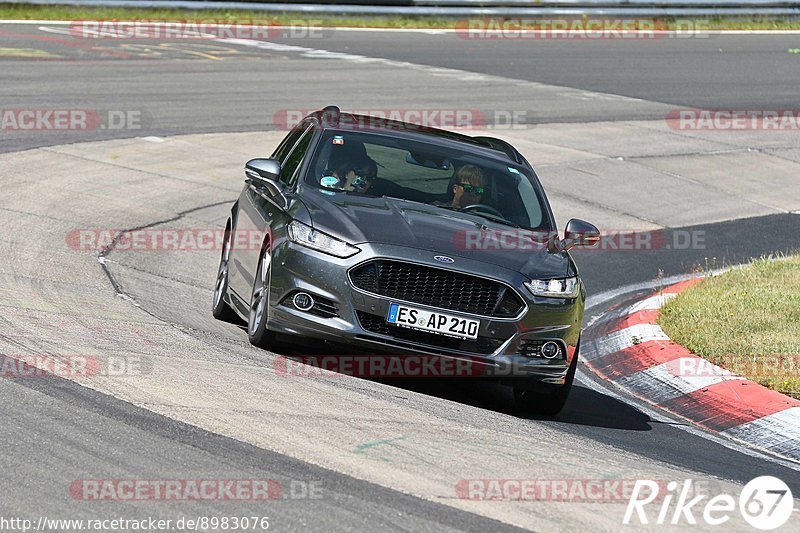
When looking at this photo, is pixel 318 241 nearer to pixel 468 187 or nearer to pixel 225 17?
pixel 468 187

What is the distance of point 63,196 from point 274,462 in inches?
338

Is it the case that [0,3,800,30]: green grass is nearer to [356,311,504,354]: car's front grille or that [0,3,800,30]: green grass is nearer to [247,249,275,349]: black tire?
[247,249,275,349]: black tire

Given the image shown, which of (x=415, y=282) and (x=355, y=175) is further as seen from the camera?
(x=355, y=175)

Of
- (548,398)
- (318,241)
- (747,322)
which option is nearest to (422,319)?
(318,241)

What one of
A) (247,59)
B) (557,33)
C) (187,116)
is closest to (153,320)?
(187,116)

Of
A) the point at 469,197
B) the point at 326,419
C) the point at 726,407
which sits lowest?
the point at 726,407

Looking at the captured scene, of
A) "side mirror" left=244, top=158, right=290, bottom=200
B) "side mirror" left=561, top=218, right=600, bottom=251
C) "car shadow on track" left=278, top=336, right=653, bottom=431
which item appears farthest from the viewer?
"side mirror" left=244, top=158, right=290, bottom=200

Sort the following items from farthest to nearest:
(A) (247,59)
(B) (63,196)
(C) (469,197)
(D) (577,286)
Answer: (A) (247,59), (B) (63,196), (C) (469,197), (D) (577,286)

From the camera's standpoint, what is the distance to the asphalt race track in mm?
5711

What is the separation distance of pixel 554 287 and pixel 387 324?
43.2 inches

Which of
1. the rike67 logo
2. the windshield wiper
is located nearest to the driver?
the windshield wiper

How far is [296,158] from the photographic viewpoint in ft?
31.4

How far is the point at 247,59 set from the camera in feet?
80.4

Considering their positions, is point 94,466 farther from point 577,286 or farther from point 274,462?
point 577,286
